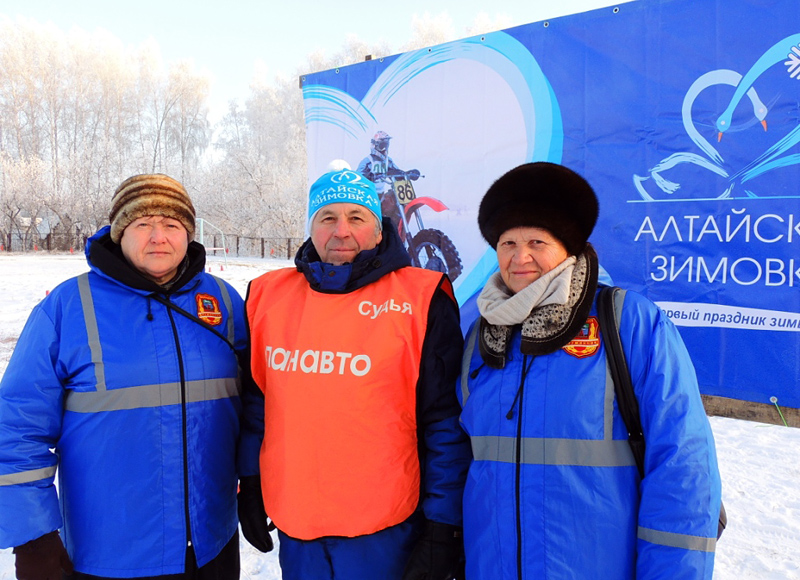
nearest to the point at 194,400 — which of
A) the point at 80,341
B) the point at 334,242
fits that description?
the point at 80,341

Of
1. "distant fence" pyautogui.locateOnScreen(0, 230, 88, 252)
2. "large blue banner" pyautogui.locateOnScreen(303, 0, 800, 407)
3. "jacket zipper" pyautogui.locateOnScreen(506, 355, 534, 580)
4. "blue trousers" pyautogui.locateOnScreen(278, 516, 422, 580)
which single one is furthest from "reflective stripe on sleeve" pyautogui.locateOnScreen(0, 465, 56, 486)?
"distant fence" pyautogui.locateOnScreen(0, 230, 88, 252)

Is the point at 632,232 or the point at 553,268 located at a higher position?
the point at 632,232

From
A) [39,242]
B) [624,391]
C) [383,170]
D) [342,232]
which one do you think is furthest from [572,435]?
[39,242]

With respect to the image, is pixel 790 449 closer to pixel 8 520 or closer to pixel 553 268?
pixel 553 268

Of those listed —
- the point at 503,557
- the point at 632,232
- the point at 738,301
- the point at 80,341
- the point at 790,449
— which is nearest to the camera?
the point at 503,557

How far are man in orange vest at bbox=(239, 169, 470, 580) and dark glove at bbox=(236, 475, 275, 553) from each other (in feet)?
0.37

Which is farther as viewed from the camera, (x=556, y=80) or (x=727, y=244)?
(x=556, y=80)

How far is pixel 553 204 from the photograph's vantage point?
144 centimetres

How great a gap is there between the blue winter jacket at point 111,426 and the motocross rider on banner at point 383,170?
2.47 m

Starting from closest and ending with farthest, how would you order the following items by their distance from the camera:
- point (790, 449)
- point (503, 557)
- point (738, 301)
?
point (503, 557), point (738, 301), point (790, 449)

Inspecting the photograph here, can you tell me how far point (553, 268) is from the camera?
1.42 metres

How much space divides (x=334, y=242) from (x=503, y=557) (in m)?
1.06

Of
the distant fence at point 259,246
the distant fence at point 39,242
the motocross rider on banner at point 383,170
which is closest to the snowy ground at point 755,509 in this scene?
the motocross rider on banner at point 383,170

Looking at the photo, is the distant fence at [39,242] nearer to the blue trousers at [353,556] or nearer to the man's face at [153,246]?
the man's face at [153,246]
